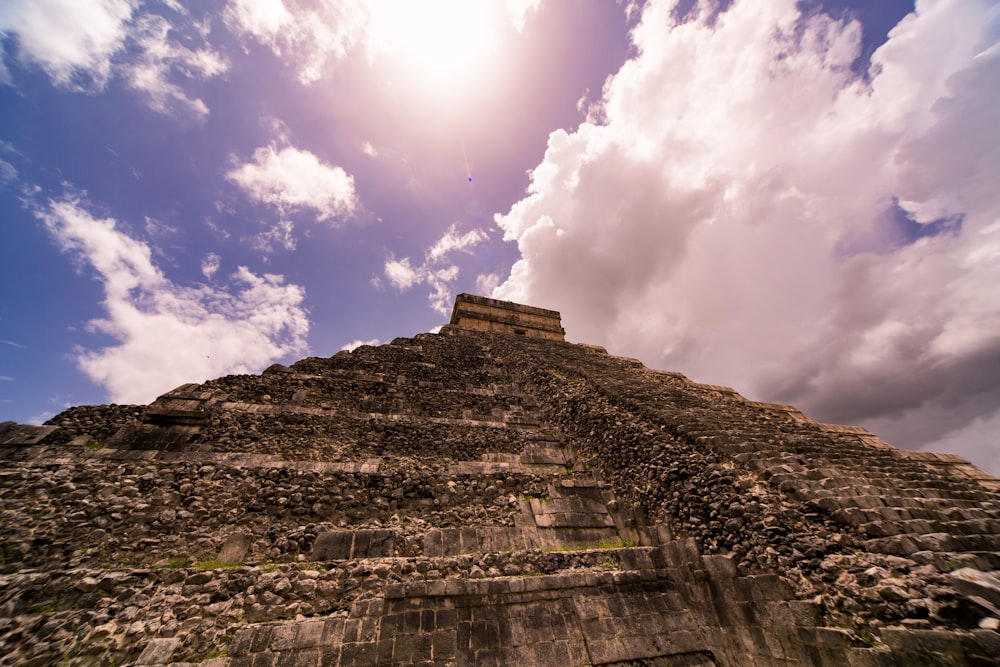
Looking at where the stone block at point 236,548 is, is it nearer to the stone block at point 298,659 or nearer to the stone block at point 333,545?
the stone block at point 333,545

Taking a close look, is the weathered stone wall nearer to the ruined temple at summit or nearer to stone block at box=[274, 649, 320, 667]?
the ruined temple at summit

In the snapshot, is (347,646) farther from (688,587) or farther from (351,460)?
(688,587)

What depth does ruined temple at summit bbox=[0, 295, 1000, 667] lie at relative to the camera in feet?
13.1

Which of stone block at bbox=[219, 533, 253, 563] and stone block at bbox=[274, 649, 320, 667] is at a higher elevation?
stone block at bbox=[219, 533, 253, 563]

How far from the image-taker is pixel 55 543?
486 centimetres

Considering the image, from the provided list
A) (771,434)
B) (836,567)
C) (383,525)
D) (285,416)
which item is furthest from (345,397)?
(771,434)

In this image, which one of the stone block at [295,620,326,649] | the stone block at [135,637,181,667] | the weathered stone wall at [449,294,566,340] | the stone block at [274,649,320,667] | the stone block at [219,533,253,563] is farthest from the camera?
the weathered stone wall at [449,294,566,340]

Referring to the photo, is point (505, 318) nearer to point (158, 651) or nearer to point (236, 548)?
point (236, 548)

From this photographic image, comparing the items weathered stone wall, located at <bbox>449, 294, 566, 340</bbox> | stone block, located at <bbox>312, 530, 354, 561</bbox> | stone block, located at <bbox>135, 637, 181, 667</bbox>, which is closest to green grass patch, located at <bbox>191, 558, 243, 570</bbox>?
stone block, located at <bbox>135, 637, 181, 667</bbox>

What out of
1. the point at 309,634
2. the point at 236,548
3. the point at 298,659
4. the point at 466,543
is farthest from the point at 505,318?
the point at 298,659

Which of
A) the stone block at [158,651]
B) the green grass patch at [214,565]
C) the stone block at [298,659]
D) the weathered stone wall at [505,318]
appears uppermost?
the weathered stone wall at [505,318]

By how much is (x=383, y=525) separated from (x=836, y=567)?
6.26 m

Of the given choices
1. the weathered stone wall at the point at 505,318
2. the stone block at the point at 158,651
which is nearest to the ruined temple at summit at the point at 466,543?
the stone block at the point at 158,651

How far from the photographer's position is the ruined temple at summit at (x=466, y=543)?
13.1 ft
